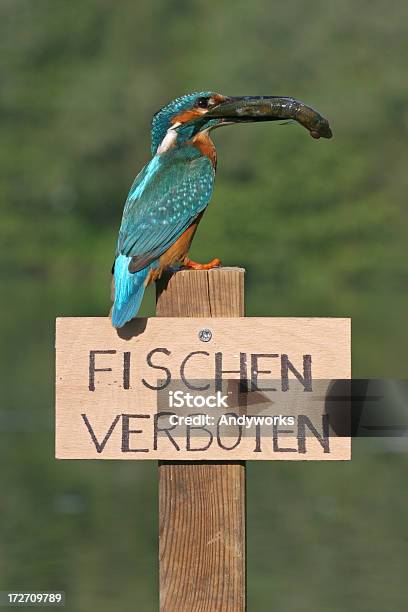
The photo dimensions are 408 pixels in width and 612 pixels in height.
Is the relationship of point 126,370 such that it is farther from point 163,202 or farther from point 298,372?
point 163,202

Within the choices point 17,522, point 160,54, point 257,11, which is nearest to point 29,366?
point 17,522

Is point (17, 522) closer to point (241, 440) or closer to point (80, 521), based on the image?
point (80, 521)

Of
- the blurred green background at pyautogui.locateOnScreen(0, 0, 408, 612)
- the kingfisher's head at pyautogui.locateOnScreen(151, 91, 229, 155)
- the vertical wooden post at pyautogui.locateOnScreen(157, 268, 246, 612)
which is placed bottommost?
the vertical wooden post at pyautogui.locateOnScreen(157, 268, 246, 612)

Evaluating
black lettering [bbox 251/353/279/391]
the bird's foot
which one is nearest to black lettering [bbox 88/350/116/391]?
black lettering [bbox 251/353/279/391]

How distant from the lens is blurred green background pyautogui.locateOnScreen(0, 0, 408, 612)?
1184 cm

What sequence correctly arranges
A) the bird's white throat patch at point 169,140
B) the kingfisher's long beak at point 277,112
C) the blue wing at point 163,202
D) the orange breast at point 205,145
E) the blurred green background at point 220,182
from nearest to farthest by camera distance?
the kingfisher's long beak at point 277,112
the blue wing at point 163,202
the bird's white throat patch at point 169,140
the orange breast at point 205,145
the blurred green background at point 220,182

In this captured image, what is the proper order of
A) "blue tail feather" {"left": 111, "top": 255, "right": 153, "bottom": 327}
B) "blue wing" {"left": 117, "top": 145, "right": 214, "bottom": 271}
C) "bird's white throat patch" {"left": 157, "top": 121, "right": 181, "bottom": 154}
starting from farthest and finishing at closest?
"bird's white throat patch" {"left": 157, "top": 121, "right": 181, "bottom": 154} < "blue wing" {"left": 117, "top": 145, "right": 214, "bottom": 271} < "blue tail feather" {"left": 111, "top": 255, "right": 153, "bottom": 327}

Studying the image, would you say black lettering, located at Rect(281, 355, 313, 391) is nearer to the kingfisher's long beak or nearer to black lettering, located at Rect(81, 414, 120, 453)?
black lettering, located at Rect(81, 414, 120, 453)

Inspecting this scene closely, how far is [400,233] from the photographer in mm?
40969

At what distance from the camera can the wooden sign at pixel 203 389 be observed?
2975 mm

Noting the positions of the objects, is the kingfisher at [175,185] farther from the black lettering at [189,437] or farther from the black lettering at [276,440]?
the black lettering at [276,440]

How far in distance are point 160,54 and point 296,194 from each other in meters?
13.1

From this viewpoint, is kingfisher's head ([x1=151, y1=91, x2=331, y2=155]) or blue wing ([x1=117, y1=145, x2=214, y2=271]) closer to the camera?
kingfisher's head ([x1=151, y1=91, x2=331, y2=155])

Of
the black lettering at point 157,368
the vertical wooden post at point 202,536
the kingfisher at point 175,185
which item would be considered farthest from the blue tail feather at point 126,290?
the vertical wooden post at point 202,536
